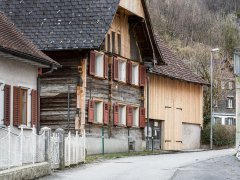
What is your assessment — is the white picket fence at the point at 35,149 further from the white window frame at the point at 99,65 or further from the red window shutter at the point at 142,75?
the red window shutter at the point at 142,75

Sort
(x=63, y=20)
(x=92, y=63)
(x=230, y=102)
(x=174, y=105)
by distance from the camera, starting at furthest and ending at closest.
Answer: (x=230, y=102) < (x=174, y=105) < (x=92, y=63) < (x=63, y=20)

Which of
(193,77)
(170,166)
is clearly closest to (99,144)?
(170,166)

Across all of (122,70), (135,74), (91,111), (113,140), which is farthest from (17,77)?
(135,74)

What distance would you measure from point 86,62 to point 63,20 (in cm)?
240

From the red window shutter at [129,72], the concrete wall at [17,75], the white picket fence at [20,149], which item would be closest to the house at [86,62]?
the red window shutter at [129,72]

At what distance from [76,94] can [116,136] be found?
178 inches

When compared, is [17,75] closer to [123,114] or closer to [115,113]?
[115,113]

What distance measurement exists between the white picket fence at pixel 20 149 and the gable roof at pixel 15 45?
3.80 meters

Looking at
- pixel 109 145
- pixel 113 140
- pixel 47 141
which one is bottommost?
pixel 109 145

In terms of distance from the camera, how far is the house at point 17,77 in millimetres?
25234

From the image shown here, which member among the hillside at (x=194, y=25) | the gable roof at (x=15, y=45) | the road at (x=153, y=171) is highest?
the hillside at (x=194, y=25)

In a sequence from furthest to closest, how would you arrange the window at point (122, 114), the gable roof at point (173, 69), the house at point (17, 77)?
the gable roof at point (173, 69)
the window at point (122, 114)
the house at point (17, 77)

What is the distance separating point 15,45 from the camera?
25.6 m

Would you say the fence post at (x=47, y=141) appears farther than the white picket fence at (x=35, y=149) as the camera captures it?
Yes
